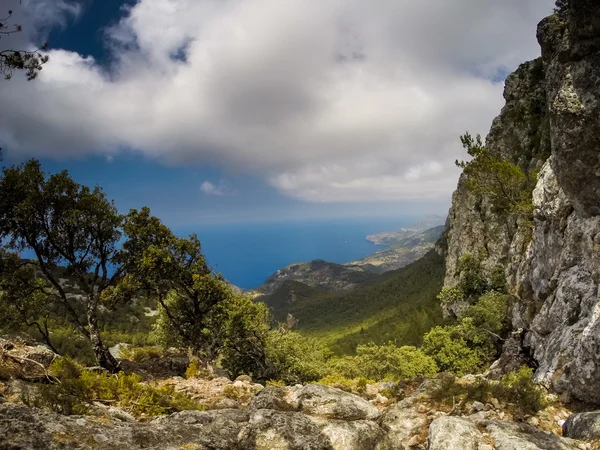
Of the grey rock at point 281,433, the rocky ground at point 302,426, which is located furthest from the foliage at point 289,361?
the grey rock at point 281,433

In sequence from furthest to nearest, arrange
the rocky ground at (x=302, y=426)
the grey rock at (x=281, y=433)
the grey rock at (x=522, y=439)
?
1. the grey rock at (x=522, y=439)
2. the grey rock at (x=281, y=433)
3. the rocky ground at (x=302, y=426)

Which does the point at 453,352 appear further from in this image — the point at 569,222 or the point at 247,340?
the point at 247,340

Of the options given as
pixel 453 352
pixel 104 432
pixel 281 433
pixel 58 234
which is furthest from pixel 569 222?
pixel 58 234

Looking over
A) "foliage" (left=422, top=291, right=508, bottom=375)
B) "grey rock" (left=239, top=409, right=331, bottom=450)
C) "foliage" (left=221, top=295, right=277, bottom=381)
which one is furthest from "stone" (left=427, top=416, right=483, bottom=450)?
"foliage" (left=422, top=291, right=508, bottom=375)

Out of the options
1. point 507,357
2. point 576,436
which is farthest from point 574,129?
point 507,357

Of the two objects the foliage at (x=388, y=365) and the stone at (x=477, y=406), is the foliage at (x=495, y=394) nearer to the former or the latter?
the stone at (x=477, y=406)

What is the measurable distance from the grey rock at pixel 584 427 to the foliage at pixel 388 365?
78.1 feet

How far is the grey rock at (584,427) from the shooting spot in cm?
848

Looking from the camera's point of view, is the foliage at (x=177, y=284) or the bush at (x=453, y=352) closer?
the foliage at (x=177, y=284)

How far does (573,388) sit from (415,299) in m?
180

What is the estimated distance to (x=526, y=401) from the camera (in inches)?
448

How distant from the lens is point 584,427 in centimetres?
896

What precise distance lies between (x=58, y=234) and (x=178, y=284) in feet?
23.9

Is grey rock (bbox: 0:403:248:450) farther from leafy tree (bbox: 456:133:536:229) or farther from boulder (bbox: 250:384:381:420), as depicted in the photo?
leafy tree (bbox: 456:133:536:229)
